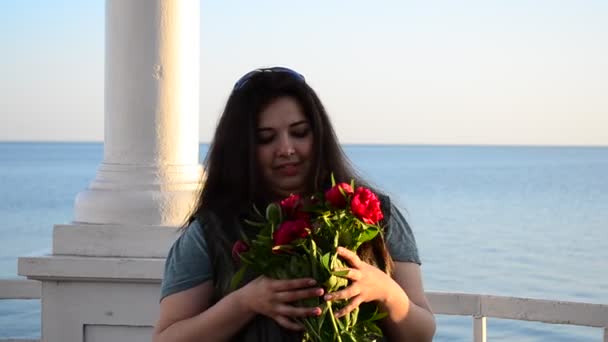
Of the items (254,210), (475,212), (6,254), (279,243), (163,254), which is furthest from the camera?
(475,212)

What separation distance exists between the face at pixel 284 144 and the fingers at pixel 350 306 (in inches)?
12.6

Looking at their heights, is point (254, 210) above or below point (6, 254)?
above

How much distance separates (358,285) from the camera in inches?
87.0

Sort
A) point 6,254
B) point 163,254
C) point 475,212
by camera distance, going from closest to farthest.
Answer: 1. point 163,254
2. point 6,254
3. point 475,212

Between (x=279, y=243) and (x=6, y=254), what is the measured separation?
21.0 meters

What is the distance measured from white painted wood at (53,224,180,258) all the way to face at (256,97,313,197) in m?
1.76

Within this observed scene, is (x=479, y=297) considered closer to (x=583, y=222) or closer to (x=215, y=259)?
(x=215, y=259)

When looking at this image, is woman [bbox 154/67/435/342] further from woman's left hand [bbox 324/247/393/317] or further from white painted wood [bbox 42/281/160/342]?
white painted wood [bbox 42/281/160/342]

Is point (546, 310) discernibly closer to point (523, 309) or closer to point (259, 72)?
point (523, 309)

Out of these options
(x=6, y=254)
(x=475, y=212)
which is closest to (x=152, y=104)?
(x=6, y=254)

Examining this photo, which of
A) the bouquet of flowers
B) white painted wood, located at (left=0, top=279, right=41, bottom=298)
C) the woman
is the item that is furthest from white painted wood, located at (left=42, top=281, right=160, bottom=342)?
the bouquet of flowers

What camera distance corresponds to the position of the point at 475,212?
36969 mm

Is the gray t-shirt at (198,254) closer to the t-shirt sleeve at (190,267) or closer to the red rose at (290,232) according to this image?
the t-shirt sleeve at (190,267)

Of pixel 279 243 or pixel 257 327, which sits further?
pixel 257 327
